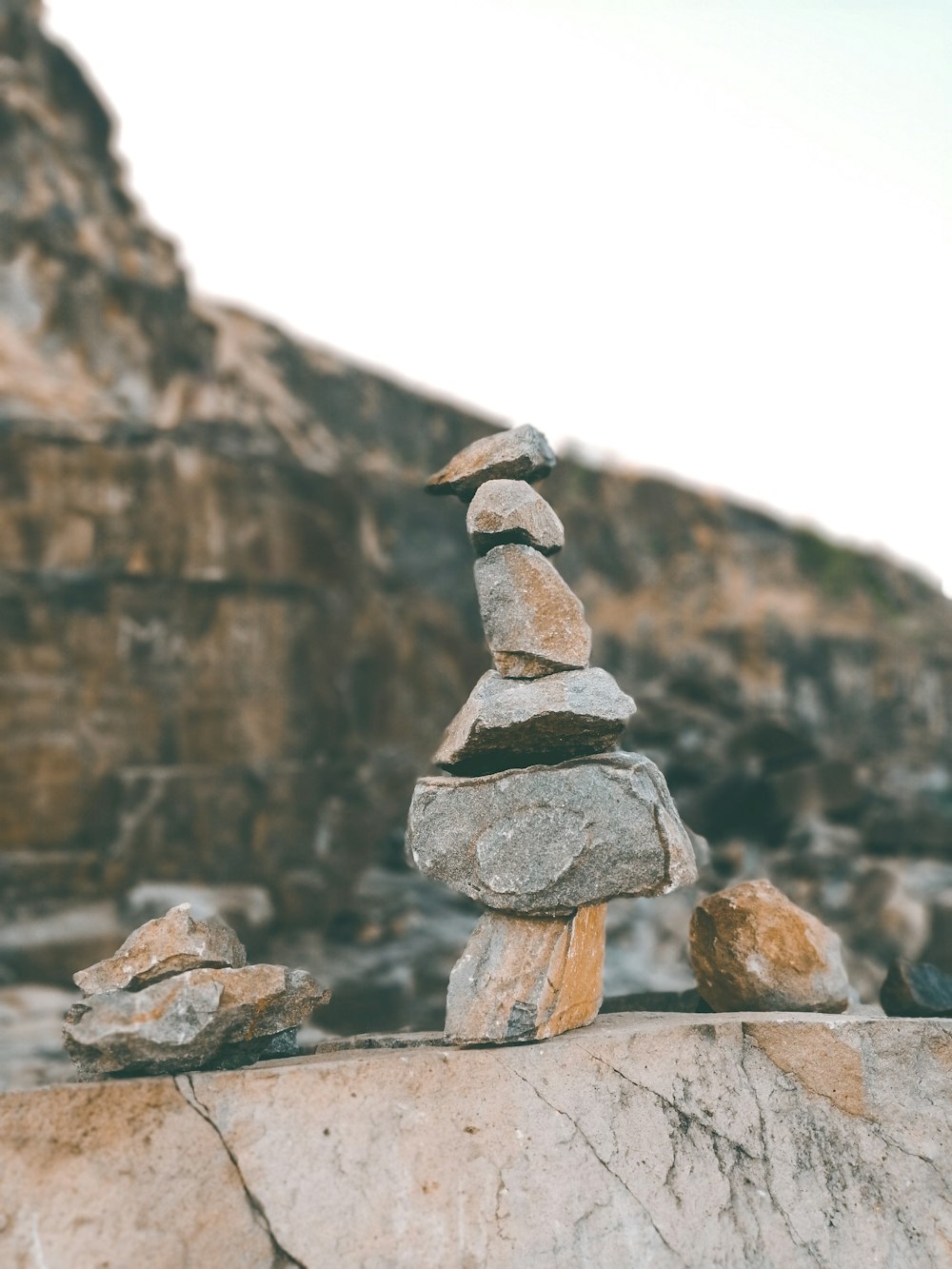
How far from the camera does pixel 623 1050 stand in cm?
322

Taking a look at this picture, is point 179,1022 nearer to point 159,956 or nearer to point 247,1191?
point 159,956

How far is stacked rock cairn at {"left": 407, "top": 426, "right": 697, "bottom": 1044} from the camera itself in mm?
3354

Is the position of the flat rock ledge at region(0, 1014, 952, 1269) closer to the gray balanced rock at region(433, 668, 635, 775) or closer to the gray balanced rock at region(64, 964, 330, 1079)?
the gray balanced rock at region(64, 964, 330, 1079)

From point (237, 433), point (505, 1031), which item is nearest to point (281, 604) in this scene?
point (237, 433)

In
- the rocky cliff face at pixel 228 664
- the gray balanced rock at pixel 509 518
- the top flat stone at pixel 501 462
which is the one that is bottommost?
the rocky cliff face at pixel 228 664

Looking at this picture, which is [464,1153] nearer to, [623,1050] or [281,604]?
[623,1050]

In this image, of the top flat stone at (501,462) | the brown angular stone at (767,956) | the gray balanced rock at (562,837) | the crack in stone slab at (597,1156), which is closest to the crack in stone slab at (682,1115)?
the crack in stone slab at (597,1156)

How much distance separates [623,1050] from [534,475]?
78.9 inches

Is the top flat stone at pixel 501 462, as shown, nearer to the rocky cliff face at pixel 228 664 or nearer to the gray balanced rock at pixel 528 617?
the gray balanced rock at pixel 528 617

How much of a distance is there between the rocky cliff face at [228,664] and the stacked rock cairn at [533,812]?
307 cm

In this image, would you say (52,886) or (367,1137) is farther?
(52,886)

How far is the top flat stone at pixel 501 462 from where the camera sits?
3957 mm

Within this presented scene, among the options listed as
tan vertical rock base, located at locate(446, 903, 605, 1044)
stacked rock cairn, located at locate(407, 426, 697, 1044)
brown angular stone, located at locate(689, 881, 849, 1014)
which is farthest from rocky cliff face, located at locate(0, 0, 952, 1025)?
stacked rock cairn, located at locate(407, 426, 697, 1044)

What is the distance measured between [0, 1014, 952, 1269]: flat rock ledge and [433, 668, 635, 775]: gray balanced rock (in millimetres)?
895
